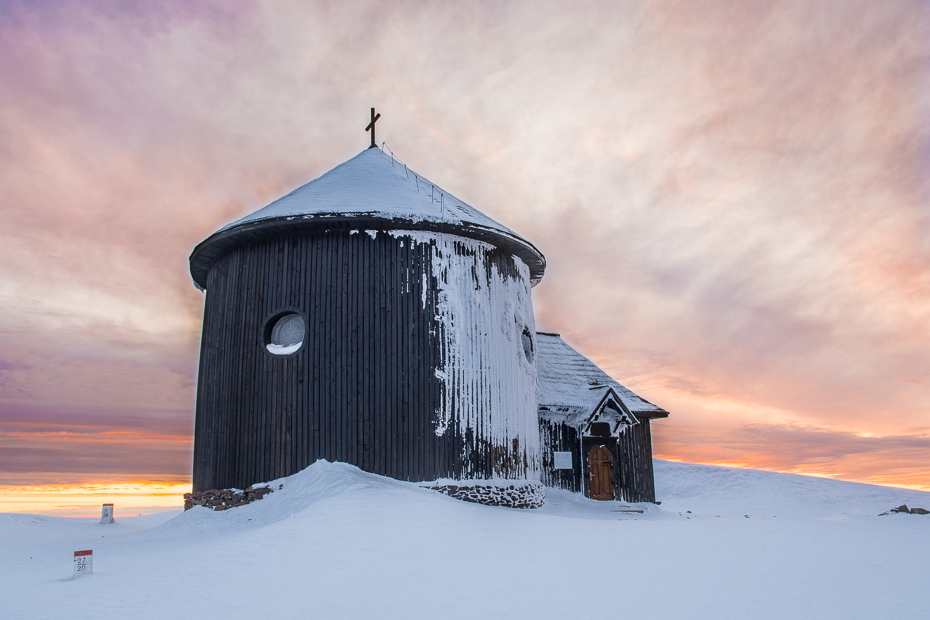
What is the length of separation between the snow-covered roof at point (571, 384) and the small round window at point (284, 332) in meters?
6.79

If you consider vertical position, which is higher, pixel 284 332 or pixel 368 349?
pixel 284 332

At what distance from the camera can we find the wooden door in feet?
59.6

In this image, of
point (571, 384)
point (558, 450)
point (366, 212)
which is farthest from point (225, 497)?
point (571, 384)

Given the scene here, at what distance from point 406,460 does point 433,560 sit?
15.2 feet

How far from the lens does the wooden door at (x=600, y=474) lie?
59.6ft

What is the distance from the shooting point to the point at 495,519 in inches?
429

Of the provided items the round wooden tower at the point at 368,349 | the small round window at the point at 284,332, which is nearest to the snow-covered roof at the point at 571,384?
the round wooden tower at the point at 368,349

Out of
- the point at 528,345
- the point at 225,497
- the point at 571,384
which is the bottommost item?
the point at 225,497

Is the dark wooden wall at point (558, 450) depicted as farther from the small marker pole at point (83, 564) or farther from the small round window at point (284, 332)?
the small marker pole at point (83, 564)

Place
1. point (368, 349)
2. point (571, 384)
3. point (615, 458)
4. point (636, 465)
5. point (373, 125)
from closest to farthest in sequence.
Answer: point (368, 349) → point (373, 125) → point (615, 458) → point (636, 465) → point (571, 384)

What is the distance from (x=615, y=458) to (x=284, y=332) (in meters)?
10.0

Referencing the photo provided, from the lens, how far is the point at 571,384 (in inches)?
762

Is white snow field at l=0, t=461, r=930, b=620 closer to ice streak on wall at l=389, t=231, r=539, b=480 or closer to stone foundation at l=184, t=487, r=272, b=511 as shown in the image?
stone foundation at l=184, t=487, r=272, b=511

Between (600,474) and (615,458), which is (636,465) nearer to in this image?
(615,458)
